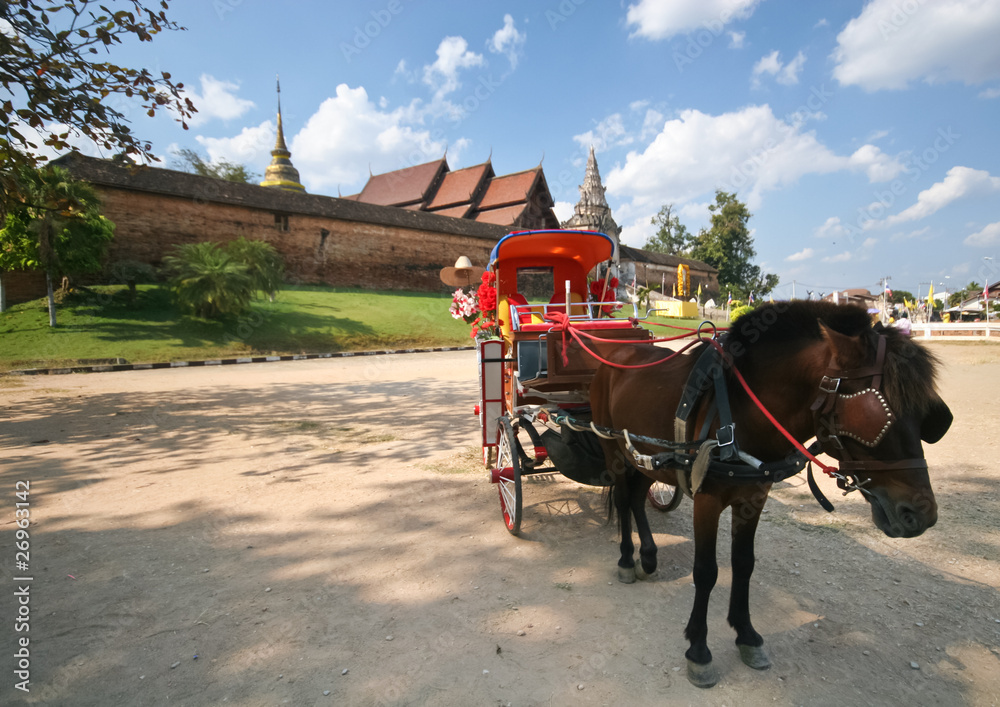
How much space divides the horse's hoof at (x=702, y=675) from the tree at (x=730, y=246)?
1968 inches

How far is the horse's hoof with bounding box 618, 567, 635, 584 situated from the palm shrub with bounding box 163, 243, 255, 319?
16815 millimetres

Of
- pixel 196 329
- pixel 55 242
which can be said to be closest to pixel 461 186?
pixel 196 329

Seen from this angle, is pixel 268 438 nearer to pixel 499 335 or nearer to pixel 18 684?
pixel 499 335

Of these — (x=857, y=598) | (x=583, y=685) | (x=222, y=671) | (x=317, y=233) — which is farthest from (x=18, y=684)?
(x=317, y=233)

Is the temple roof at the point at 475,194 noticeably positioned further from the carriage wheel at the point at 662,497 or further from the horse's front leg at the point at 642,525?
the horse's front leg at the point at 642,525

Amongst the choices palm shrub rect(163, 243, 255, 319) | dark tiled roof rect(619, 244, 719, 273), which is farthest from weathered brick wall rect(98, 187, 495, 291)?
dark tiled roof rect(619, 244, 719, 273)

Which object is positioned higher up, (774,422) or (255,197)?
(255,197)

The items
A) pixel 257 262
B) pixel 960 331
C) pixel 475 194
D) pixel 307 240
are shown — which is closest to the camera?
pixel 257 262

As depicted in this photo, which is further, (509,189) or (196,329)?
(509,189)

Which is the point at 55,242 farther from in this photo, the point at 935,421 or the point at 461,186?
the point at 461,186

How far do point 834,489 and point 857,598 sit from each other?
193 centimetres

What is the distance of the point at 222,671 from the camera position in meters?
2.31

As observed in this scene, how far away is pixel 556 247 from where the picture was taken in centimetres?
505

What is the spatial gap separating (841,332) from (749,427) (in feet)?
1.68
